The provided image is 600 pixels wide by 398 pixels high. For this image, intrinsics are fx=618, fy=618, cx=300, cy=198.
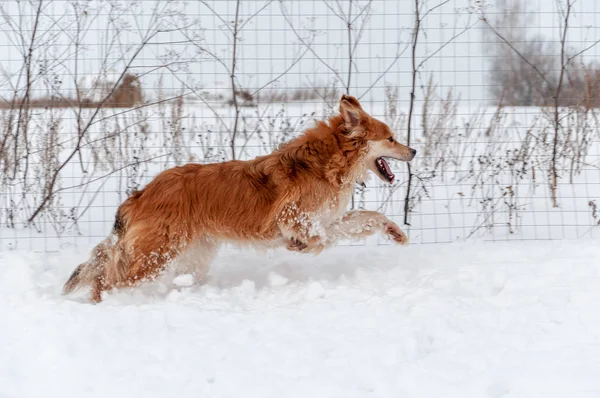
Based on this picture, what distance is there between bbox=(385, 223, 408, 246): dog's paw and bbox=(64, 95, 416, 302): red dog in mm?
29

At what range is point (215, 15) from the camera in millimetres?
6066

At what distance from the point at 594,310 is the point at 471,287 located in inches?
34.1

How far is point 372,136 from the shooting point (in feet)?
16.1

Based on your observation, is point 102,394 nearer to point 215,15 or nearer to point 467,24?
point 215,15

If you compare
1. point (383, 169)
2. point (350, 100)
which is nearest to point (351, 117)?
point (350, 100)

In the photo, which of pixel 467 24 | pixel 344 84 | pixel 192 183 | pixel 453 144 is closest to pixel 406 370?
pixel 192 183

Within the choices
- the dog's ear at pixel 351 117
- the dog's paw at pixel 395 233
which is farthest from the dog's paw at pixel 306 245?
the dog's ear at pixel 351 117

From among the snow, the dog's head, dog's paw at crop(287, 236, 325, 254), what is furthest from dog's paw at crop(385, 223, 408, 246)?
dog's paw at crop(287, 236, 325, 254)

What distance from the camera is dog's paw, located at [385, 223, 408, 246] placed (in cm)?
498

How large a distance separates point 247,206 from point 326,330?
52.6 inches

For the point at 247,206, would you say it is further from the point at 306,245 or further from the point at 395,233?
the point at 395,233

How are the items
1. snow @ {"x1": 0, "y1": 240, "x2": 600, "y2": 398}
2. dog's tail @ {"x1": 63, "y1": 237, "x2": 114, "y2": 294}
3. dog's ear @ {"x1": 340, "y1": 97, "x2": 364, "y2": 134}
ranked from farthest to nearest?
dog's ear @ {"x1": 340, "y1": 97, "x2": 364, "y2": 134}, dog's tail @ {"x1": 63, "y1": 237, "x2": 114, "y2": 294}, snow @ {"x1": 0, "y1": 240, "x2": 600, "y2": 398}

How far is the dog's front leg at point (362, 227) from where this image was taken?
495 cm

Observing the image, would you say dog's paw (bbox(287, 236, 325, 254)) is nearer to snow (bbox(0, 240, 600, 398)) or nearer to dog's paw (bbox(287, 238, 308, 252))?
dog's paw (bbox(287, 238, 308, 252))
